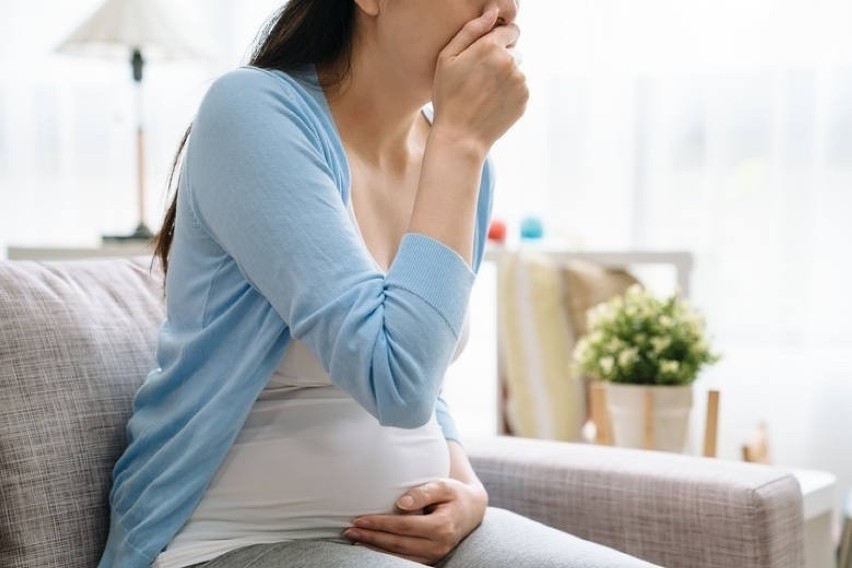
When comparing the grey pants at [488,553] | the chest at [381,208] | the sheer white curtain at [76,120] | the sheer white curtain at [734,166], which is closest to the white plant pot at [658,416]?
the grey pants at [488,553]

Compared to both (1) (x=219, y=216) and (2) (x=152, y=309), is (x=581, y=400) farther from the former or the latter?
(1) (x=219, y=216)

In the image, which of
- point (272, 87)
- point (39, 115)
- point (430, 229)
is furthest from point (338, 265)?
point (39, 115)

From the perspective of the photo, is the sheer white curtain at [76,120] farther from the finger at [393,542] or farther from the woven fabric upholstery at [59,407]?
the finger at [393,542]

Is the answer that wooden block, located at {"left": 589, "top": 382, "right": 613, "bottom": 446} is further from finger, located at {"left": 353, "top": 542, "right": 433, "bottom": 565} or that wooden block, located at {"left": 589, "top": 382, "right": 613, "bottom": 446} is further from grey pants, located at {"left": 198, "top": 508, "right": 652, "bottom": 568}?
finger, located at {"left": 353, "top": 542, "right": 433, "bottom": 565}

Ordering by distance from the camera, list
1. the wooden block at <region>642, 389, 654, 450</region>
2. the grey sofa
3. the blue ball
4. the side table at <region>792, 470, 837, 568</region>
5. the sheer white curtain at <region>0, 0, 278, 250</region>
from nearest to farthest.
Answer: the grey sofa, the side table at <region>792, 470, 837, 568</region>, the wooden block at <region>642, 389, 654, 450</region>, the blue ball, the sheer white curtain at <region>0, 0, 278, 250</region>

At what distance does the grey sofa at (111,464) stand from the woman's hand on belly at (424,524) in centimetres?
→ 22

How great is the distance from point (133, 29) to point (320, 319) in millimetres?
1663

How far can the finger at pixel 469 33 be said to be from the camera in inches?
41.3

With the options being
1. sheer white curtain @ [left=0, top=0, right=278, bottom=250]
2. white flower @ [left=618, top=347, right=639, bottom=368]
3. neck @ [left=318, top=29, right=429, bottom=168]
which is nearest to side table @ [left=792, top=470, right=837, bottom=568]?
white flower @ [left=618, top=347, right=639, bottom=368]

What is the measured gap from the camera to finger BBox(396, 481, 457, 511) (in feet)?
3.53

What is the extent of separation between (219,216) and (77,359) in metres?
0.24

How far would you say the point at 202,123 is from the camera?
3.33 ft

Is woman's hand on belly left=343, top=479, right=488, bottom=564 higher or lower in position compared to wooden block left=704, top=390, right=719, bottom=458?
higher

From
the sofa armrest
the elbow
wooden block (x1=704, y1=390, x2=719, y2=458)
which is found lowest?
wooden block (x1=704, y1=390, x2=719, y2=458)
